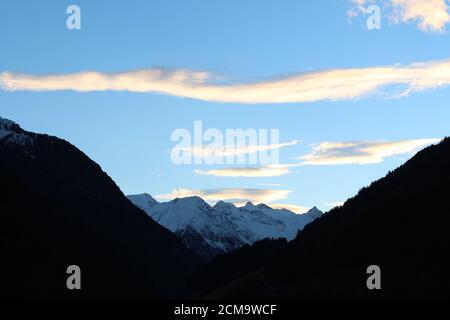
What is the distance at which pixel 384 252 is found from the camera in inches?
6319

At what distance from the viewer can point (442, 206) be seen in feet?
534

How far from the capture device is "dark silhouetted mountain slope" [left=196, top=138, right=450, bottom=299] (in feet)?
473

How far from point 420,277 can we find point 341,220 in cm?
5661

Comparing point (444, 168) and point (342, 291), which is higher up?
point (444, 168)

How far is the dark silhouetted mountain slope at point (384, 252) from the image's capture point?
144m
